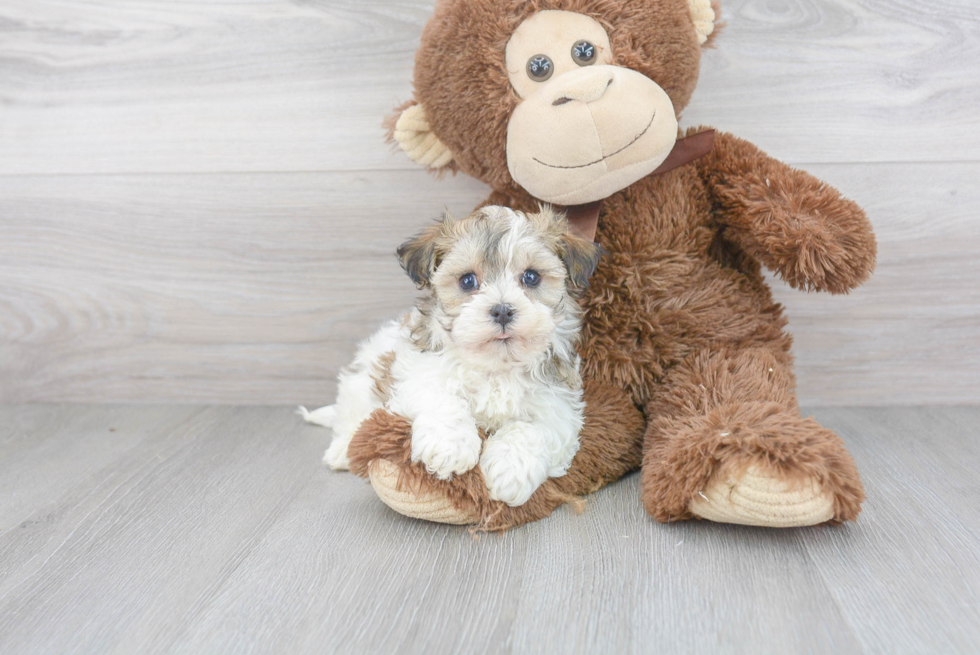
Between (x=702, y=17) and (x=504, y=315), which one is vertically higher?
(x=702, y=17)

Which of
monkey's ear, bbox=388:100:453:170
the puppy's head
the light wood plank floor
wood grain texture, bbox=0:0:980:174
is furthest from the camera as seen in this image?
wood grain texture, bbox=0:0:980:174

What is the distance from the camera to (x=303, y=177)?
1935 millimetres

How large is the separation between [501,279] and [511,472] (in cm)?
34

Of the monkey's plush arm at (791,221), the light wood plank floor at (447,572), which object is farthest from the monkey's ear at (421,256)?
the monkey's plush arm at (791,221)

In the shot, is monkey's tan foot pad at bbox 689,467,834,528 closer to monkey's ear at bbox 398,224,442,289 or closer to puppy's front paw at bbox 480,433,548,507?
puppy's front paw at bbox 480,433,548,507

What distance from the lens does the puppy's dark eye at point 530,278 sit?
136 cm

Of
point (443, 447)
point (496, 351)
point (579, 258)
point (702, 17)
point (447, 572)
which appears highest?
point (702, 17)

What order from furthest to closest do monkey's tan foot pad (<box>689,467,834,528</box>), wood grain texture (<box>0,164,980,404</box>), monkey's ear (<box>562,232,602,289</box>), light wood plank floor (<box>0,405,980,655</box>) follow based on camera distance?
wood grain texture (<box>0,164,980,404</box>) → monkey's ear (<box>562,232,602,289</box>) → monkey's tan foot pad (<box>689,467,834,528</box>) → light wood plank floor (<box>0,405,980,655</box>)

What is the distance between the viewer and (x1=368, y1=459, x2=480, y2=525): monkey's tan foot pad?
131 cm

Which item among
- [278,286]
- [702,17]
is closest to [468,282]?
[702,17]

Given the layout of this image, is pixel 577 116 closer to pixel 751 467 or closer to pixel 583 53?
pixel 583 53

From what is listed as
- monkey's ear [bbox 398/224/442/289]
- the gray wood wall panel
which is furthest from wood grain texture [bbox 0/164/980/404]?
monkey's ear [bbox 398/224/442/289]

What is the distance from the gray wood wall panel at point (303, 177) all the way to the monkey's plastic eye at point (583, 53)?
0.50m

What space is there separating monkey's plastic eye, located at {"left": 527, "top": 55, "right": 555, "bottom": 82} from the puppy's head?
0.83ft
